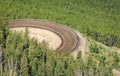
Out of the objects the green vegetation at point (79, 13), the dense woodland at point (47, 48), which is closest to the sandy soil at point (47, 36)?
the dense woodland at point (47, 48)

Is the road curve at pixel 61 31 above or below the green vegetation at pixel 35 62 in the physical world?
above

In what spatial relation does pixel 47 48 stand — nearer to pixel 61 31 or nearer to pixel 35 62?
pixel 35 62

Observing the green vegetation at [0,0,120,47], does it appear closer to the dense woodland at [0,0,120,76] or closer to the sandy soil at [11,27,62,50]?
the dense woodland at [0,0,120,76]

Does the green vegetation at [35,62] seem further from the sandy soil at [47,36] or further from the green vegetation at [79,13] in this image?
the green vegetation at [79,13]

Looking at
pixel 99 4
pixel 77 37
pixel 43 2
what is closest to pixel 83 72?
pixel 77 37

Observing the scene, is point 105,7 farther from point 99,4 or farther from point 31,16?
point 31,16

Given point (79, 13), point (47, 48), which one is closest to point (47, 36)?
point (47, 48)
